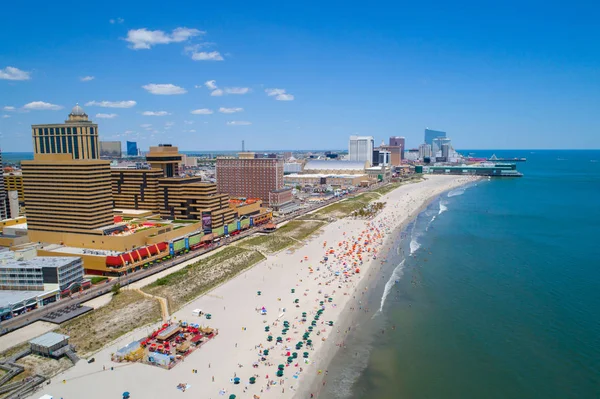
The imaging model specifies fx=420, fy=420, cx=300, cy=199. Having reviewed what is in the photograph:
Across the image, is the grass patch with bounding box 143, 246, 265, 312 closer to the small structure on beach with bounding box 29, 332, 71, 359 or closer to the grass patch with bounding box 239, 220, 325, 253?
the grass patch with bounding box 239, 220, 325, 253

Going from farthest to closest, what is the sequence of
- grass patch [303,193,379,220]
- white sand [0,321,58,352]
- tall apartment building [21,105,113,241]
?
1. grass patch [303,193,379,220]
2. tall apartment building [21,105,113,241]
3. white sand [0,321,58,352]

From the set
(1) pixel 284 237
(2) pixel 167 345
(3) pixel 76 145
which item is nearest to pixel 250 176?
(1) pixel 284 237

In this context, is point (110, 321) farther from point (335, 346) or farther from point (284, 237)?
point (284, 237)

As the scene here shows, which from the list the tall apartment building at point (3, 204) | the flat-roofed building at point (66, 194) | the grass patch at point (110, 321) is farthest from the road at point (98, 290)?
the tall apartment building at point (3, 204)

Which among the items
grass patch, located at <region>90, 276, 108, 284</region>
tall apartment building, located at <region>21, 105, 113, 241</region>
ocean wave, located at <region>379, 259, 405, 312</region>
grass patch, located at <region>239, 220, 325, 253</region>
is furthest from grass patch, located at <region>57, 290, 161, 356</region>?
grass patch, located at <region>239, 220, 325, 253</region>

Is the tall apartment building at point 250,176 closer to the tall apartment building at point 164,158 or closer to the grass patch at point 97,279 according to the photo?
the tall apartment building at point 164,158

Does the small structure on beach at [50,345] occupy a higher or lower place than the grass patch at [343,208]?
lower

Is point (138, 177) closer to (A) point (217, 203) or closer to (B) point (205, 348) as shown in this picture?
(A) point (217, 203)
